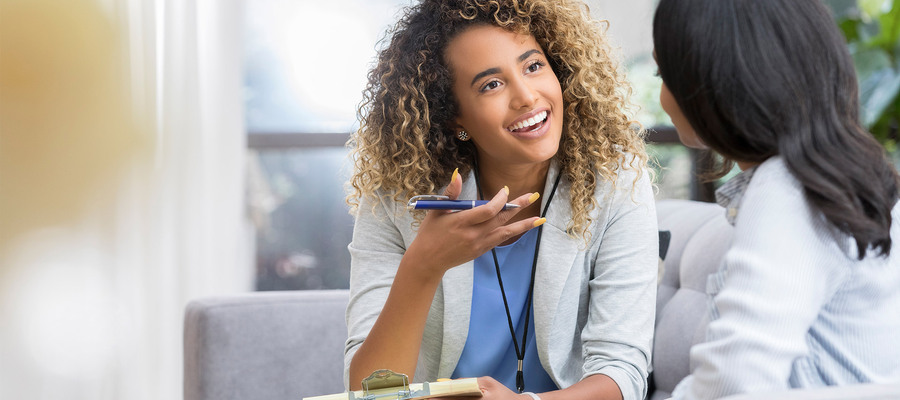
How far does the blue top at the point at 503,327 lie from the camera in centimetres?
135

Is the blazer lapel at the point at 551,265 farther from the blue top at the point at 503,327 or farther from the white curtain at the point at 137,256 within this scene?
the white curtain at the point at 137,256

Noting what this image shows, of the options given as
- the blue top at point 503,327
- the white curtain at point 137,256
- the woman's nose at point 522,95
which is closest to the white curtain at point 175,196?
the white curtain at point 137,256

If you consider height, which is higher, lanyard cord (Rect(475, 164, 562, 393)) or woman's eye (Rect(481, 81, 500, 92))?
woman's eye (Rect(481, 81, 500, 92))

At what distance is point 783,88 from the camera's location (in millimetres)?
754

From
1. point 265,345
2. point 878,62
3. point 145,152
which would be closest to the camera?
point 265,345

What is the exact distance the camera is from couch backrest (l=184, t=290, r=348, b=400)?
1.74m

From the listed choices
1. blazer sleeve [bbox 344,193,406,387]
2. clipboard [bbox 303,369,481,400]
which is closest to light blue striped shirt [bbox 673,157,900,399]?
clipboard [bbox 303,369,481,400]

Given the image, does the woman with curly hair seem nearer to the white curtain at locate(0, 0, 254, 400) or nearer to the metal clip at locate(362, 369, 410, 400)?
the metal clip at locate(362, 369, 410, 400)

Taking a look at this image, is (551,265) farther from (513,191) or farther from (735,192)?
(735,192)

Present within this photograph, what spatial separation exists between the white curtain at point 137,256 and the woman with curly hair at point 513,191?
127 centimetres

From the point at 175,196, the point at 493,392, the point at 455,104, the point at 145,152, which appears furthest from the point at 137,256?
the point at 493,392

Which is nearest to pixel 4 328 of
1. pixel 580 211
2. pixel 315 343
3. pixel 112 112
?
pixel 112 112

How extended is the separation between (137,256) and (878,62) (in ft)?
9.69

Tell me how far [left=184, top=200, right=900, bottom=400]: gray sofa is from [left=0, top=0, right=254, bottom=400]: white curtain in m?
0.73
